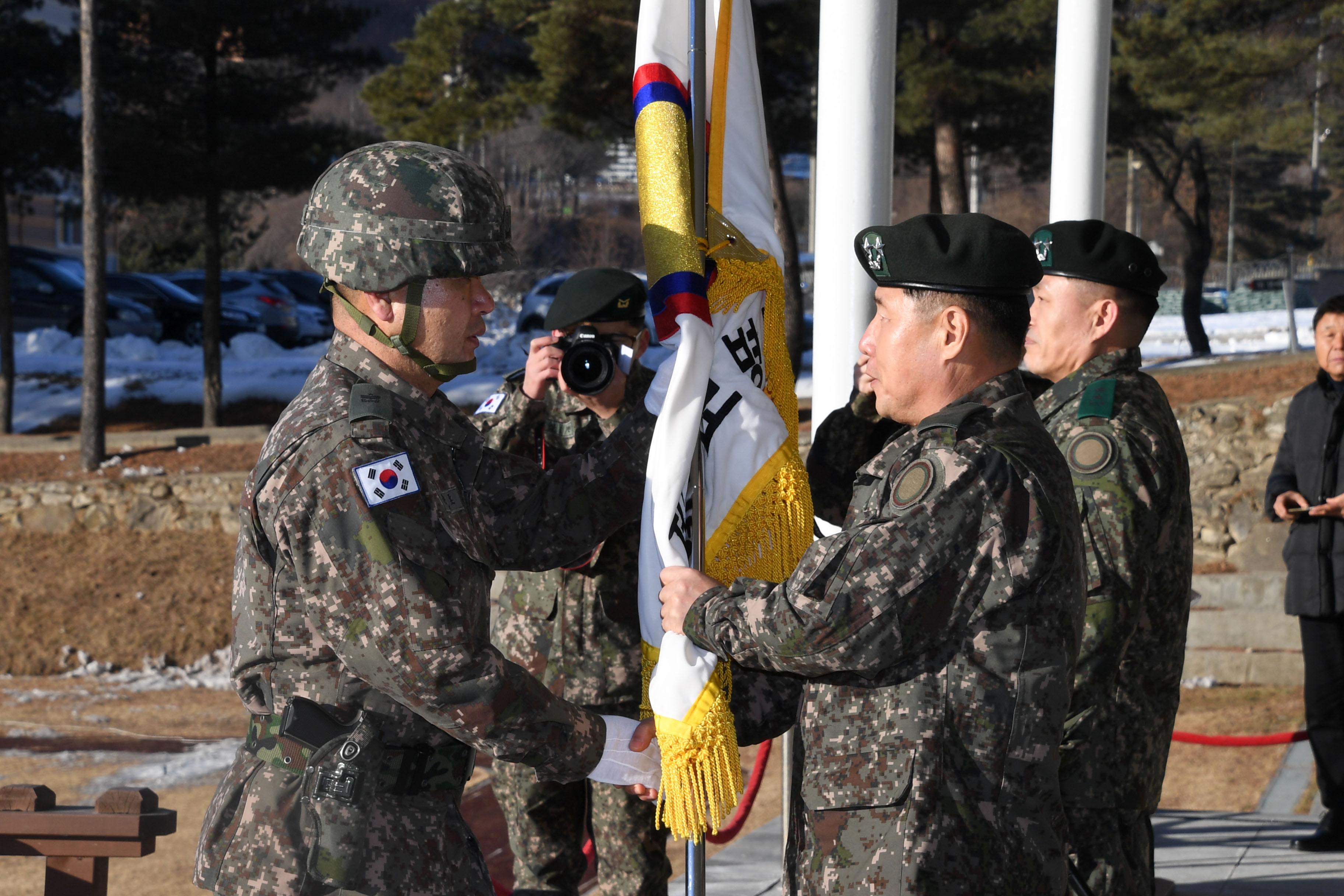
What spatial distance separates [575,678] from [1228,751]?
16.3 feet

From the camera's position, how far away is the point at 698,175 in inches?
108

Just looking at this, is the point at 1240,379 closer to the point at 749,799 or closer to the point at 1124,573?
the point at 749,799

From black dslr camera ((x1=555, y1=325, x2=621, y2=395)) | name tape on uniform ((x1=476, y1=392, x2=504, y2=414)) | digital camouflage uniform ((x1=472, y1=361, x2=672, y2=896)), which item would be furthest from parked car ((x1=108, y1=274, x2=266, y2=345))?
black dslr camera ((x1=555, y1=325, x2=621, y2=395))

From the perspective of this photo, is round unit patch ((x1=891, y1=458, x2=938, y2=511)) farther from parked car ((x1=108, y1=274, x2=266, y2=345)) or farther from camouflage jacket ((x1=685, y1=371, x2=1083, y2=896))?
parked car ((x1=108, y1=274, x2=266, y2=345))

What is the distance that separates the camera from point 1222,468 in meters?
13.0

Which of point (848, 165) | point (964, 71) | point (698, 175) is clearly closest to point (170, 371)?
point (964, 71)

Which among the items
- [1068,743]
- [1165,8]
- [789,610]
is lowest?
[1068,743]

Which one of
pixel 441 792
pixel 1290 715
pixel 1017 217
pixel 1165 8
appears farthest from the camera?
pixel 1017 217

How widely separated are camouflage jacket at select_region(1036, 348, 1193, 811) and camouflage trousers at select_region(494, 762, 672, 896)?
4.26 feet

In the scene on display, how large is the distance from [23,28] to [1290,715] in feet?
58.6

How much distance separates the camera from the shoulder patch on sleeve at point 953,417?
2213 millimetres

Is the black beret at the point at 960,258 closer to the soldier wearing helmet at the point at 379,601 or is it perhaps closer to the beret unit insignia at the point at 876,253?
the beret unit insignia at the point at 876,253

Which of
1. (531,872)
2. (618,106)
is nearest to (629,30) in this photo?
(618,106)

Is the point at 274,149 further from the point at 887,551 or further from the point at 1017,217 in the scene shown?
the point at 1017,217
